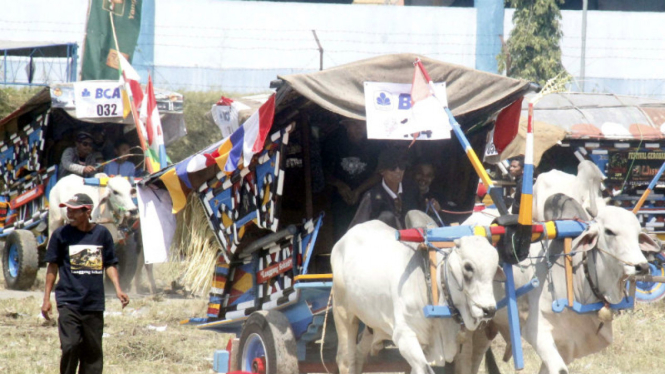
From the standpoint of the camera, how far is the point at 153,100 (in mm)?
10344

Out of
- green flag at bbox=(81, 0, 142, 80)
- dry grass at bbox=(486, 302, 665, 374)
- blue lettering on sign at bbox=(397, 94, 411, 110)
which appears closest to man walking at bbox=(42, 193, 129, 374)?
blue lettering on sign at bbox=(397, 94, 411, 110)

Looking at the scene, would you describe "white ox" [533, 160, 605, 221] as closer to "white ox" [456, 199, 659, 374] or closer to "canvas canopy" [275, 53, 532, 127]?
"white ox" [456, 199, 659, 374]

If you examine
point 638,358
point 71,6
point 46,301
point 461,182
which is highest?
point 71,6

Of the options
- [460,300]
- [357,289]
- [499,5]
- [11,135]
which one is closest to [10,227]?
[11,135]

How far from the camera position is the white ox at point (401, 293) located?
5445mm

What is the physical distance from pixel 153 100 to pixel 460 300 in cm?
576

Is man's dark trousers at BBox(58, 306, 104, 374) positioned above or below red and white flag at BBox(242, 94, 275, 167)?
below

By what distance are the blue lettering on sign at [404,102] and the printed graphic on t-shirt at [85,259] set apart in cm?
234

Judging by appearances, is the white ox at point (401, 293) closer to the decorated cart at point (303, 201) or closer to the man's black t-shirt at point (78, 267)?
the decorated cart at point (303, 201)

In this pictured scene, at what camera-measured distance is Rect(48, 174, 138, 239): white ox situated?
11117mm

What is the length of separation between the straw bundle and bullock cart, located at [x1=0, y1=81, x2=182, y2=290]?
3.46 m

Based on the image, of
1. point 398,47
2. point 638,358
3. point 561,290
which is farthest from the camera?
point 398,47

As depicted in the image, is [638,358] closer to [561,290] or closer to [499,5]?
[561,290]

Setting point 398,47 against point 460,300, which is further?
point 398,47
